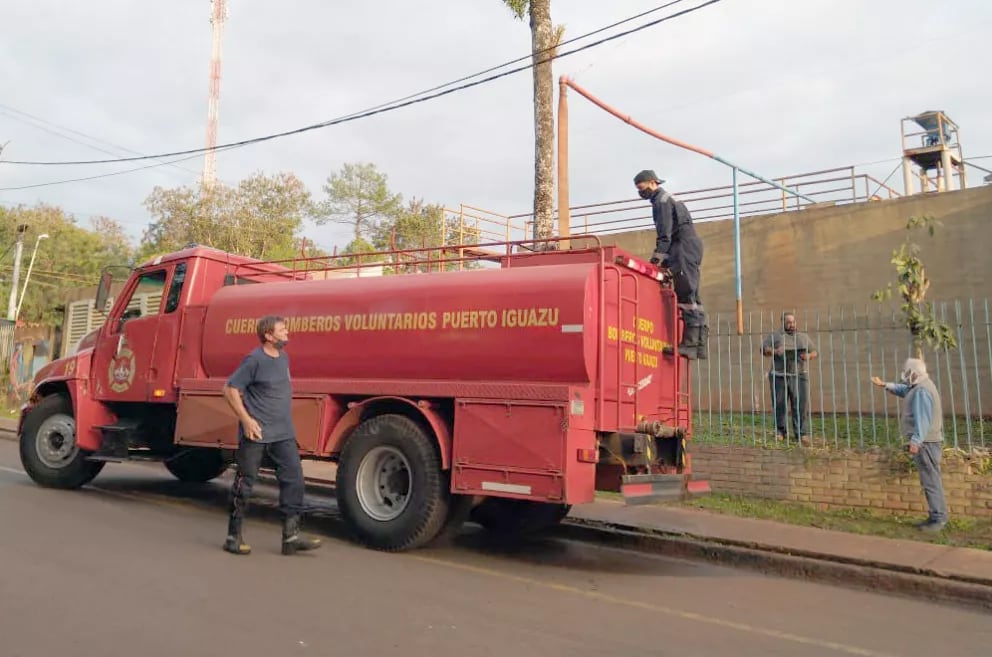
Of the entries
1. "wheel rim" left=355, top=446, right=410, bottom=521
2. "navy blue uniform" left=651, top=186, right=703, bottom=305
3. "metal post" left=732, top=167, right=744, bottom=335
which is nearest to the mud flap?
"navy blue uniform" left=651, top=186, right=703, bottom=305

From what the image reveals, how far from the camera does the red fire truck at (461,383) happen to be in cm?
575

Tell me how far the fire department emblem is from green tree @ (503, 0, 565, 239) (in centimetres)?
614

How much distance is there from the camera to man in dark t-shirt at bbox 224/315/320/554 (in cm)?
575

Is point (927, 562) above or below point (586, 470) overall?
below

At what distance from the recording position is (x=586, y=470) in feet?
18.5

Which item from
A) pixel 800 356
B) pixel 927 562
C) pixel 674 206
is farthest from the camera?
pixel 800 356

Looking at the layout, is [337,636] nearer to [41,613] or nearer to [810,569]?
[41,613]

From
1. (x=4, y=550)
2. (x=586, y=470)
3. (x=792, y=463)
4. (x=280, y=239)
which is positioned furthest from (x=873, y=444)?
(x=280, y=239)

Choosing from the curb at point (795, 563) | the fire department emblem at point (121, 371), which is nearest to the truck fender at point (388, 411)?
the curb at point (795, 563)

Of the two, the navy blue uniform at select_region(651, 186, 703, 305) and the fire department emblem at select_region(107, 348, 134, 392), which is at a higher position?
the navy blue uniform at select_region(651, 186, 703, 305)

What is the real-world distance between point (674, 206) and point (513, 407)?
101 inches

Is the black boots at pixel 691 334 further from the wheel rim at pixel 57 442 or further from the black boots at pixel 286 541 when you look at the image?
the wheel rim at pixel 57 442

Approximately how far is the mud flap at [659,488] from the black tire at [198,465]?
5810 millimetres

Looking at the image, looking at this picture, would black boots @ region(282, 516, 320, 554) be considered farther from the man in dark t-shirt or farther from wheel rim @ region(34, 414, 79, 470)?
wheel rim @ region(34, 414, 79, 470)
